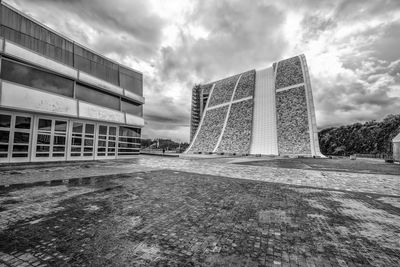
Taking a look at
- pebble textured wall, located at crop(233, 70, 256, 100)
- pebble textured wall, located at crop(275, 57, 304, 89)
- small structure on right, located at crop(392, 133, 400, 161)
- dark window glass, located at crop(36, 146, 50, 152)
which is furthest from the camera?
pebble textured wall, located at crop(233, 70, 256, 100)

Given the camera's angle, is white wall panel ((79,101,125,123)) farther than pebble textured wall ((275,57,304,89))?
No

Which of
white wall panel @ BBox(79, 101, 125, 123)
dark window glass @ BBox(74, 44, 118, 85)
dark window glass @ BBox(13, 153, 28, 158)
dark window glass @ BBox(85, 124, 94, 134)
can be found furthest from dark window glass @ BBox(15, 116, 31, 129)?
dark window glass @ BBox(74, 44, 118, 85)

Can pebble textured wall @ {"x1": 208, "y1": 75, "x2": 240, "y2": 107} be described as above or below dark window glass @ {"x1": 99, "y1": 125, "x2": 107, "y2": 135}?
above

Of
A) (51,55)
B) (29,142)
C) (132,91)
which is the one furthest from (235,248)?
(132,91)

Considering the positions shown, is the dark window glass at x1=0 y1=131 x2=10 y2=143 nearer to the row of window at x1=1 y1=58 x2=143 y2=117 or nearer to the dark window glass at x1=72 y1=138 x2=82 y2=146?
the row of window at x1=1 y1=58 x2=143 y2=117

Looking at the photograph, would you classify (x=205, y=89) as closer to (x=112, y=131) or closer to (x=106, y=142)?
(x=112, y=131)

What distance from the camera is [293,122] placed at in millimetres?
29938

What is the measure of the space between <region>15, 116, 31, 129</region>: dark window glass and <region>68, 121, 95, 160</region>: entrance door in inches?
92.7

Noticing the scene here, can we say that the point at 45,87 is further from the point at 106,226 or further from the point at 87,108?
the point at 106,226

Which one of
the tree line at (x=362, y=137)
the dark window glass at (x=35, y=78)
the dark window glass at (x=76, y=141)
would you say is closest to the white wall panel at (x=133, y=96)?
the dark window glass at (x=35, y=78)

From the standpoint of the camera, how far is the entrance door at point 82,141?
1287cm

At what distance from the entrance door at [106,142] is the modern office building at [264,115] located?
836 inches

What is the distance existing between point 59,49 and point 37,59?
2080 mm

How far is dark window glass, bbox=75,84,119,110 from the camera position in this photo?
13680 mm
